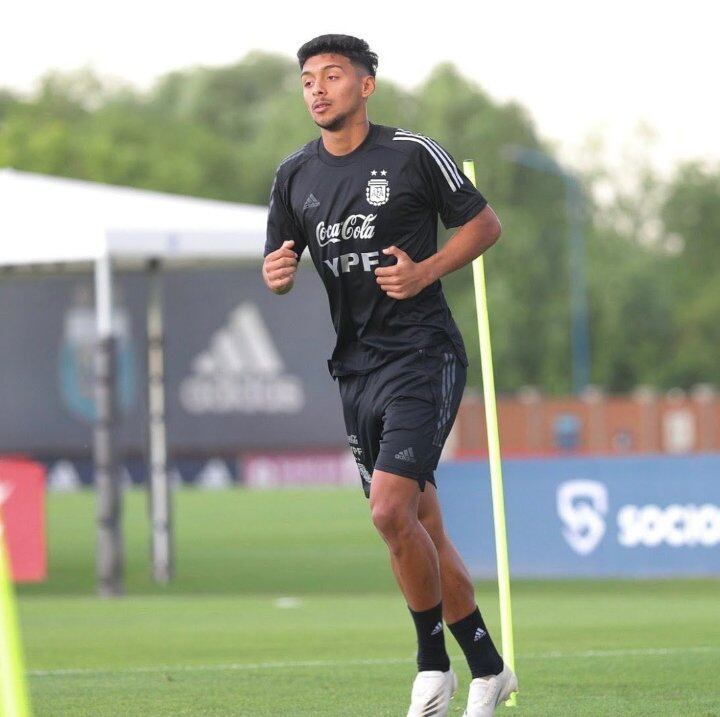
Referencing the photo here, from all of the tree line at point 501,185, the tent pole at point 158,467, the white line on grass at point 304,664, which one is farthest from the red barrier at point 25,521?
the tree line at point 501,185

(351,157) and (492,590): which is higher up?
(351,157)

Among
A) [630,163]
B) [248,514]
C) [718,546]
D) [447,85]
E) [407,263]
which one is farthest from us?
[630,163]

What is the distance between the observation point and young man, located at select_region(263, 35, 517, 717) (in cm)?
641

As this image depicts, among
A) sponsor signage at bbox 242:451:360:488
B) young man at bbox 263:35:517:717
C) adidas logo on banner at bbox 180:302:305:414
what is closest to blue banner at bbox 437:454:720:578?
young man at bbox 263:35:517:717

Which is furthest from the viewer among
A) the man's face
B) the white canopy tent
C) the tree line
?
the tree line

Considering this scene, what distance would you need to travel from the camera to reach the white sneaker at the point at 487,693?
6.52 meters

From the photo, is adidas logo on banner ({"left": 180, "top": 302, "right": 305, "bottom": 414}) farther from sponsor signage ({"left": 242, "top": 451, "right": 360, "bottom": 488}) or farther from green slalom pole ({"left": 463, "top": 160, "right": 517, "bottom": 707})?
green slalom pole ({"left": 463, "top": 160, "right": 517, "bottom": 707})

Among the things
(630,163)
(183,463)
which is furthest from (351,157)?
(630,163)

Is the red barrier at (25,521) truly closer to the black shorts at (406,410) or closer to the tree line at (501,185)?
the black shorts at (406,410)

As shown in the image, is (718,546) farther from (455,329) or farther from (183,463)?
(183,463)

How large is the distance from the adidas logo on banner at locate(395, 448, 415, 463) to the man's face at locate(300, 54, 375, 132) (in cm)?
119

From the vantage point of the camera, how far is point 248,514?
30.9m

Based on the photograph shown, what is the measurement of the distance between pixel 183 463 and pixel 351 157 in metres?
36.4

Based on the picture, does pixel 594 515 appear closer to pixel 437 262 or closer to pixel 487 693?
pixel 487 693
